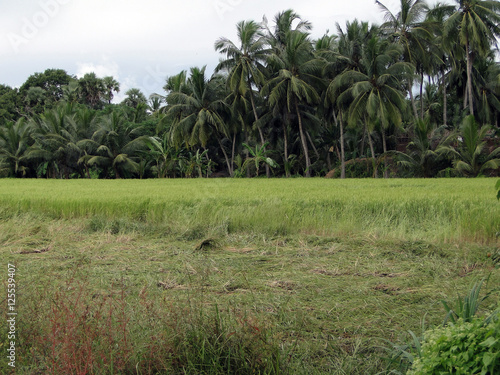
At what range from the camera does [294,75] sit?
2344 cm

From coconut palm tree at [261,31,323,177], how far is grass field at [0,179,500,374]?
52.3 ft

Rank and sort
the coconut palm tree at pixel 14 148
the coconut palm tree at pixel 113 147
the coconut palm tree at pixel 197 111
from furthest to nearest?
the coconut palm tree at pixel 14 148
the coconut palm tree at pixel 113 147
the coconut palm tree at pixel 197 111

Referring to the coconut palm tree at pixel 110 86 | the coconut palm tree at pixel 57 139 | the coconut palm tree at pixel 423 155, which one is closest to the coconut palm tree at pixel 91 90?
the coconut palm tree at pixel 110 86

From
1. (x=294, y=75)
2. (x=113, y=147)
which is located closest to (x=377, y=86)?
(x=294, y=75)

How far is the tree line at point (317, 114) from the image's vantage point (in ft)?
66.9

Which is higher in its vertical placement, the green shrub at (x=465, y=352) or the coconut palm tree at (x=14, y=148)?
the coconut palm tree at (x=14, y=148)

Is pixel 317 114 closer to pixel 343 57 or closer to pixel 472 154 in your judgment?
pixel 343 57

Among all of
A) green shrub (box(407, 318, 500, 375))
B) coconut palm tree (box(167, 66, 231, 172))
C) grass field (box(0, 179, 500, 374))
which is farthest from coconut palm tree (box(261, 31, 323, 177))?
green shrub (box(407, 318, 500, 375))

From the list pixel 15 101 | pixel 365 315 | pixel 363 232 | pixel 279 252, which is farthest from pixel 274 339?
pixel 15 101

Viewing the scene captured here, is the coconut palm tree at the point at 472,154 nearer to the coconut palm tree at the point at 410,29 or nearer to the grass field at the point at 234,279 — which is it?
the coconut palm tree at the point at 410,29

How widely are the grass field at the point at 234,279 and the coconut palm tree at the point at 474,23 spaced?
55.3 feet

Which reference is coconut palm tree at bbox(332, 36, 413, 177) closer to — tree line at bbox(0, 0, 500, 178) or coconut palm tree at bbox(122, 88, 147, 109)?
tree line at bbox(0, 0, 500, 178)

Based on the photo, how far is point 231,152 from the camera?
1225 inches

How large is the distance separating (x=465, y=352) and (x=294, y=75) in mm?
23348
